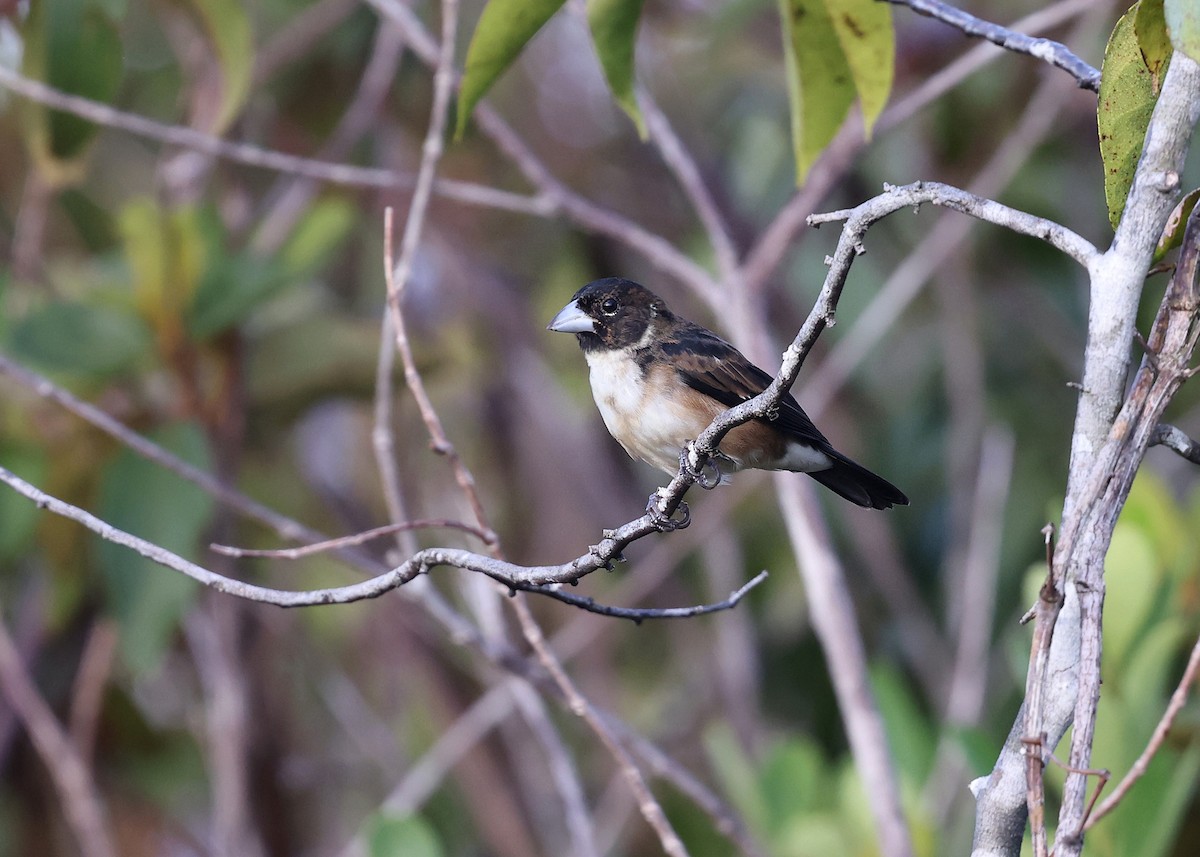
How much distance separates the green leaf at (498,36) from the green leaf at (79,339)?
1.83 metres

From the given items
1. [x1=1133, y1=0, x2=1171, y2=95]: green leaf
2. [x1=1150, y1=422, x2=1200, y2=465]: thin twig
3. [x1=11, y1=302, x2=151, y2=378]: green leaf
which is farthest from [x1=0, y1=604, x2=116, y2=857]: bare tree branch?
[x1=1133, y1=0, x2=1171, y2=95]: green leaf

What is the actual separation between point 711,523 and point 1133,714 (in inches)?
73.3

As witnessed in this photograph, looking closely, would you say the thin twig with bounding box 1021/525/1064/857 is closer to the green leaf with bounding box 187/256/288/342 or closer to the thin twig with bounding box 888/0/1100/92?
the thin twig with bounding box 888/0/1100/92

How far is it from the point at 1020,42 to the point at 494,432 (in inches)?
149

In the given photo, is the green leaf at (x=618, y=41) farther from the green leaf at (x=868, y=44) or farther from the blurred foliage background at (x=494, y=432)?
the blurred foliage background at (x=494, y=432)

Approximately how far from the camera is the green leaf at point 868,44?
227 centimetres

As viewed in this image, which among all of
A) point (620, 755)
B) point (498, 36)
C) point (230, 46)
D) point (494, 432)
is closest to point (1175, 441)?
point (620, 755)

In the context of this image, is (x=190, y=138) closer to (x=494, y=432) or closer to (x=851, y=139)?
(x=851, y=139)

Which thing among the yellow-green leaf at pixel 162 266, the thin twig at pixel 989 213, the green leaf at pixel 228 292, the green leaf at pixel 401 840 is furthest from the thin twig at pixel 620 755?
the yellow-green leaf at pixel 162 266

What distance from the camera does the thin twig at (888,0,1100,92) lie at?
6.48 ft

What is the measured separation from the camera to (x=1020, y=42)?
2031 mm

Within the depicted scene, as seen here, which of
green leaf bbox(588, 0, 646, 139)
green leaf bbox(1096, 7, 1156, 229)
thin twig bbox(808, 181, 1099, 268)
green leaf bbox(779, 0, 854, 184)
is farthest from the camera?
green leaf bbox(779, 0, 854, 184)

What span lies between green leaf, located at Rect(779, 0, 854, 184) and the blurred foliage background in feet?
4.23

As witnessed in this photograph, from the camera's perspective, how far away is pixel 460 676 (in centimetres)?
534
